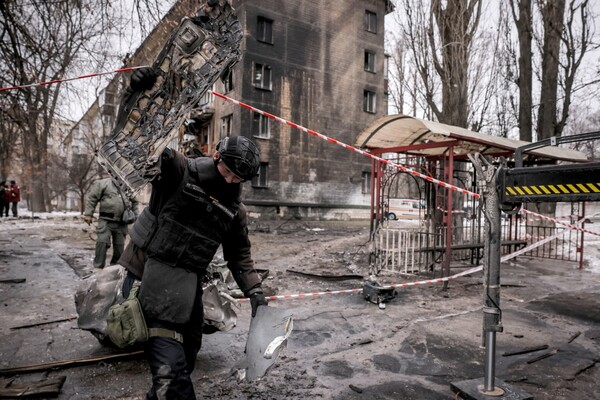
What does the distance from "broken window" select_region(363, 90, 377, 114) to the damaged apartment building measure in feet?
0.22

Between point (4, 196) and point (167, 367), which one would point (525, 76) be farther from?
point (4, 196)

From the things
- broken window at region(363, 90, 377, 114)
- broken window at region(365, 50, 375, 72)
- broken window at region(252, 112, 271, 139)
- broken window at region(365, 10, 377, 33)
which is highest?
broken window at region(365, 10, 377, 33)

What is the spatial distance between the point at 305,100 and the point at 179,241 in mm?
21757

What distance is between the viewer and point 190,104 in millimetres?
2699

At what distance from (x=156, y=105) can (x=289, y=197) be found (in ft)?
66.2

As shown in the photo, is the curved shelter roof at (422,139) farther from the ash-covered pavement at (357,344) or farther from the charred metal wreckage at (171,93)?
the charred metal wreckage at (171,93)

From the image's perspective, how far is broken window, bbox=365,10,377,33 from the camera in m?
26.1

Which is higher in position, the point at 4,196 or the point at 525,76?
the point at 525,76

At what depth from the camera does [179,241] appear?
2.45m

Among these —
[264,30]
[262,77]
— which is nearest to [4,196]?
[262,77]

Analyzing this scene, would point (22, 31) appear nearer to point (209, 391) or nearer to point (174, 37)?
point (174, 37)

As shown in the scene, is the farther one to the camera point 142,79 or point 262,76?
point 262,76

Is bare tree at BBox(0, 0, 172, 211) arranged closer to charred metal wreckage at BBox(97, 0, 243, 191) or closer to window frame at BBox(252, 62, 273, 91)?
charred metal wreckage at BBox(97, 0, 243, 191)

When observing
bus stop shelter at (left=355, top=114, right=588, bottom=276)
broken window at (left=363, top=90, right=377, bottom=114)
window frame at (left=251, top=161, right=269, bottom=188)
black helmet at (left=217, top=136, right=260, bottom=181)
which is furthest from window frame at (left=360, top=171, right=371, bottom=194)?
black helmet at (left=217, top=136, right=260, bottom=181)
